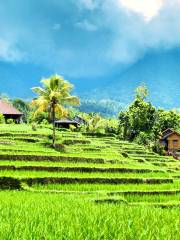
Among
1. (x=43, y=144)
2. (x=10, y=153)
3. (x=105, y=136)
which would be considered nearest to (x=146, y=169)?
(x=10, y=153)

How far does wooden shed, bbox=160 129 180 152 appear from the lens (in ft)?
230

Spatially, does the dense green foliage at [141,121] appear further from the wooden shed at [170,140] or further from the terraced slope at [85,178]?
the terraced slope at [85,178]

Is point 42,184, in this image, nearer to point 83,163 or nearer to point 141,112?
point 83,163

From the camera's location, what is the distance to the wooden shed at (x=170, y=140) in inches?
2761

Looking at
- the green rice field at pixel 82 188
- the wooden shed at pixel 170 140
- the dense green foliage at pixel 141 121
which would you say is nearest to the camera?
the green rice field at pixel 82 188

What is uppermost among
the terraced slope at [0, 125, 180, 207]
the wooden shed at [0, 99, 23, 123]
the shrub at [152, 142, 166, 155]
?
the wooden shed at [0, 99, 23, 123]

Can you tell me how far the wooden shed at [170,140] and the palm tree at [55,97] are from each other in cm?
3596

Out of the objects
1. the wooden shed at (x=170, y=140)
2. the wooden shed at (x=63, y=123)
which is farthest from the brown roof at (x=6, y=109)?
the wooden shed at (x=170, y=140)

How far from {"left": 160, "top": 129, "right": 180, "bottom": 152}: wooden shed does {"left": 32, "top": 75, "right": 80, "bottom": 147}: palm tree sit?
3596 centimetres

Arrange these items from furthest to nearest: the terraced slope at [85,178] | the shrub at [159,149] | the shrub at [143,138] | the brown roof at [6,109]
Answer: the shrub at [143,138], the shrub at [159,149], the brown roof at [6,109], the terraced slope at [85,178]

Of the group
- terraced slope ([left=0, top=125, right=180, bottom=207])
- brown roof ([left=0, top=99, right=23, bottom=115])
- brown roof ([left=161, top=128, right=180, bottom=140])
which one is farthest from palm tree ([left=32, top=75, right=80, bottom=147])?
brown roof ([left=161, top=128, right=180, bottom=140])

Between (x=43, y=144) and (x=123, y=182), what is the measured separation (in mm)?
13275

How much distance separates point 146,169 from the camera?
27.3 metres

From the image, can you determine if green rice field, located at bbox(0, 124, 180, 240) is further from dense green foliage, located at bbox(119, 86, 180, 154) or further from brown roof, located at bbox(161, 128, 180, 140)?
brown roof, located at bbox(161, 128, 180, 140)
